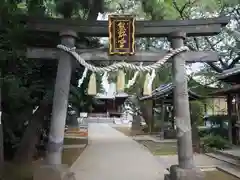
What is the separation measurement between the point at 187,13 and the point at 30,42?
14856 millimetres

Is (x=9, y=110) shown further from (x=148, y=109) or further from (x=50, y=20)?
(x=148, y=109)

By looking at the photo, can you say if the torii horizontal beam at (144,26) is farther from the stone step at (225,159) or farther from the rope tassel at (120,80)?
the stone step at (225,159)

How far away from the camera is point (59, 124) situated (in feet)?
24.1

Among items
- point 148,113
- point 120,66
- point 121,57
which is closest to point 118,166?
point 120,66

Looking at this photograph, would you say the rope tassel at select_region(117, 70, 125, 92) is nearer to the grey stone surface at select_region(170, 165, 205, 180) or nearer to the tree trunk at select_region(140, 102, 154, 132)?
the grey stone surface at select_region(170, 165, 205, 180)

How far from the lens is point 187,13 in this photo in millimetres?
21375

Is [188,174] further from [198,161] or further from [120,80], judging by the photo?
[198,161]

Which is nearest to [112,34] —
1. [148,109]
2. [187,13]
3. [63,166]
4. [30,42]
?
[30,42]

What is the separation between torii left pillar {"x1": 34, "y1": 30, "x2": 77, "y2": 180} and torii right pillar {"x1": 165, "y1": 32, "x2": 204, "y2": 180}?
2.62 metres

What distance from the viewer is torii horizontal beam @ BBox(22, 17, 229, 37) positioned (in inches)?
303

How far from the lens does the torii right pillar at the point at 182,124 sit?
7113mm

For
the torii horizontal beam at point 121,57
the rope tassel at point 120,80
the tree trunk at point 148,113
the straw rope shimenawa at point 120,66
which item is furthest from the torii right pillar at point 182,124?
the tree trunk at point 148,113

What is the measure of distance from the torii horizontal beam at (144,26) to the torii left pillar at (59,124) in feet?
0.85

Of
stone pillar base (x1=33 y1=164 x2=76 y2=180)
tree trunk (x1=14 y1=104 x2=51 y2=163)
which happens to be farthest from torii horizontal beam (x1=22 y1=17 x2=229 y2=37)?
stone pillar base (x1=33 y1=164 x2=76 y2=180)
